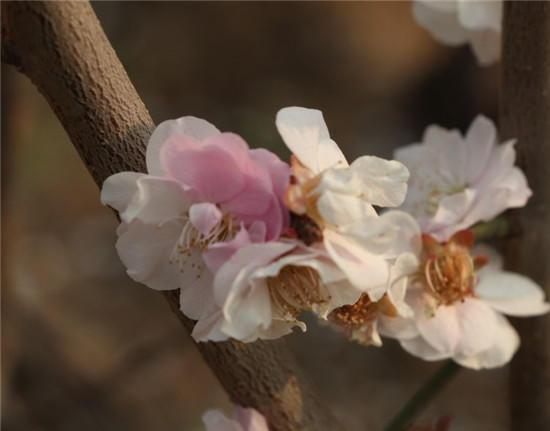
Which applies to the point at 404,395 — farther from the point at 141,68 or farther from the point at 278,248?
the point at 278,248

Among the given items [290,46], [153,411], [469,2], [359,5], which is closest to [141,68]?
[290,46]

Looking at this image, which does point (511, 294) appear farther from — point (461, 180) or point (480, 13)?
point (480, 13)

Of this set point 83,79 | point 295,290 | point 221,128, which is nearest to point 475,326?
point 295,290

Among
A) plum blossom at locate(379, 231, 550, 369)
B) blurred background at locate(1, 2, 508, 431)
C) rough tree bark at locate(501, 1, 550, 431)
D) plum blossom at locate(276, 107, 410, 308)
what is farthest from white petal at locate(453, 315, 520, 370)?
blurred background at locate(1, 2, 508, 431)

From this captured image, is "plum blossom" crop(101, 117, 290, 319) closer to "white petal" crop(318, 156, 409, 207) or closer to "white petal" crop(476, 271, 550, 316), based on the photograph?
"white petal" crop(318, 156, 409, 207)

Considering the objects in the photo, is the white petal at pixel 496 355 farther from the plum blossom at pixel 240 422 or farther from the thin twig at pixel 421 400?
the plum blossom at pixel 240 422

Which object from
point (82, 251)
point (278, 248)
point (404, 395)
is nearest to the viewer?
point (278, 248)

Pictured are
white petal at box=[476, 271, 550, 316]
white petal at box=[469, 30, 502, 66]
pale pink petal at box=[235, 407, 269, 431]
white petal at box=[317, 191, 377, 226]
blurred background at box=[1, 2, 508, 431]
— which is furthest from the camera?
blurred background at box=[1, 2, 508, 431]
